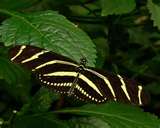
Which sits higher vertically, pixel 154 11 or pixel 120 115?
pixel 154 11

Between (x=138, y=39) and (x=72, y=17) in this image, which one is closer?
(x=72, y=17)

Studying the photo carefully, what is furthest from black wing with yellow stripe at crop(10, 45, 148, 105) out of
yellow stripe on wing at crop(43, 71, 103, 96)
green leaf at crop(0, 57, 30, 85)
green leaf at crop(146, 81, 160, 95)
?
green leaf at crop(146, 81, 160, 95)

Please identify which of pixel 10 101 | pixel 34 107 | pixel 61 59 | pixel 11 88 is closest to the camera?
pixel 61 59

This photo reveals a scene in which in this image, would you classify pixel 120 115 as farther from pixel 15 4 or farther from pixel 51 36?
pixel 15 4

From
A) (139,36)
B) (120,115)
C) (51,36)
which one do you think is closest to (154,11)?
(120,115)

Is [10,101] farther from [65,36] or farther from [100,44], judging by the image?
[65,36]

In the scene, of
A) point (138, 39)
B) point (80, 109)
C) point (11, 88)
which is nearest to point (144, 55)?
point (138, 39)
